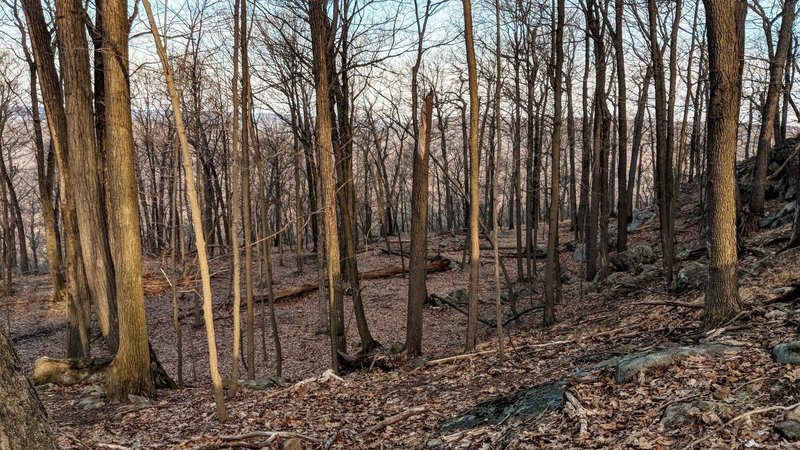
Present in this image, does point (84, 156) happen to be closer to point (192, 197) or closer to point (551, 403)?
point (192, 197)

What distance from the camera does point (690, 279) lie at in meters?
9.73

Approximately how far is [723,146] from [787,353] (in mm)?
2295

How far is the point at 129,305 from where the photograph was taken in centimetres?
728

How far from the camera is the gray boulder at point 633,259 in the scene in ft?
50.1

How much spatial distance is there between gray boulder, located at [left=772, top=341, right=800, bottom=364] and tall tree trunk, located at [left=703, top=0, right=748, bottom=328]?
1.19m

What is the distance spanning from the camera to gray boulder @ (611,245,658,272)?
602 inches

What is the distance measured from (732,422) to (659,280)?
9098 millimetres

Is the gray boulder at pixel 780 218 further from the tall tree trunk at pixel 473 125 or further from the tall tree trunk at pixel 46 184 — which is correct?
the tall tree trunk at pixel 46 184

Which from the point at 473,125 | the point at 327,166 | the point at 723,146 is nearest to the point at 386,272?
the point at 327,166

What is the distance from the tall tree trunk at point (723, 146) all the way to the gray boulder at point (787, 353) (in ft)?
3.90

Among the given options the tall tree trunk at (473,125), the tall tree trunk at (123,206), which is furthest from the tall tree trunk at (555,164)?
the tall tree trunk at (123,206)

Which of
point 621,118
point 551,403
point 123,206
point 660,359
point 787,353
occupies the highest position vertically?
point 621,118

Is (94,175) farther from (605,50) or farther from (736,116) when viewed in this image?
(605,50)

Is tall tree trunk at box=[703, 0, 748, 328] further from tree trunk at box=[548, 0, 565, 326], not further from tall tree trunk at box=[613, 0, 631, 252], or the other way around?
tall tree trunk at box=[613, 0, 631, 252]
